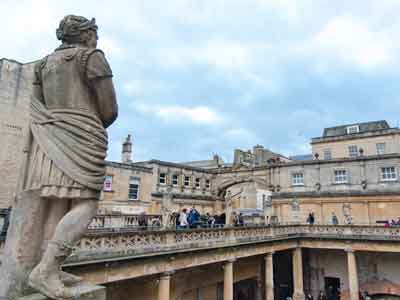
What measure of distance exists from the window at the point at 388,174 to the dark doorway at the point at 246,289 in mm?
15247

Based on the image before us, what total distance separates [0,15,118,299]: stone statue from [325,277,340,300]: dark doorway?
28.1m

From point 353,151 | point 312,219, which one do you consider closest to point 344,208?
point 312,219

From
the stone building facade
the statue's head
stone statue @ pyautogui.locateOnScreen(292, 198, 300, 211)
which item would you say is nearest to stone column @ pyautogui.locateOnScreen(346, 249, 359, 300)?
the stone building facade

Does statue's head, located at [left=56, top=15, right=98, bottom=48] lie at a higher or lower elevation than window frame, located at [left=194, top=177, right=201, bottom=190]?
lower

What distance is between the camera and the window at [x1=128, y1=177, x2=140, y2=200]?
24.8 m

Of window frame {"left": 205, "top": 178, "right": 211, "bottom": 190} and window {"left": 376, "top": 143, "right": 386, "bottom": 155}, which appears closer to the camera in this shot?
window {"left": 376, "top": 143, "right": 386, "bottom": 155}

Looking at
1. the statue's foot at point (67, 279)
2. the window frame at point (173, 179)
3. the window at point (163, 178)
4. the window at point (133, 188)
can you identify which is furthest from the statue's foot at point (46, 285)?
the window frame at point (173, 179)

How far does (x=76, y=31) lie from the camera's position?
2943 millimetres

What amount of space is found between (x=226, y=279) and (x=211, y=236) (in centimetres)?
287

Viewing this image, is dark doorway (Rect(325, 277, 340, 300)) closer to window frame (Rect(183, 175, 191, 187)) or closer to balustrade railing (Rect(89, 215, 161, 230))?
window frame (Rect(183, 175, 191, 187))

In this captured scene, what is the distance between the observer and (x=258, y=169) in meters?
32.8

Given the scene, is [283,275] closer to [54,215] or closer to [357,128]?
[357,128]

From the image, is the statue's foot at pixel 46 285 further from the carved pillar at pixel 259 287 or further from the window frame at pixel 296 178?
the window frame at pixel 296 178

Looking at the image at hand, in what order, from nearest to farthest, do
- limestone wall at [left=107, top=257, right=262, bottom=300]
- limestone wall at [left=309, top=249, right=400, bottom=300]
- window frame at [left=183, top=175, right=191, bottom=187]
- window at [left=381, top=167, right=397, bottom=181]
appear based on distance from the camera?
limestone wall at [left=107, top=257, right=262, bottom=300] < limestone wall at [left=309, top=249, right=400, bottom=300] < window at [left=381, top=167, right=397, bottom=181] < window frame at [left=183, top=175, right=191, bottom=187]
